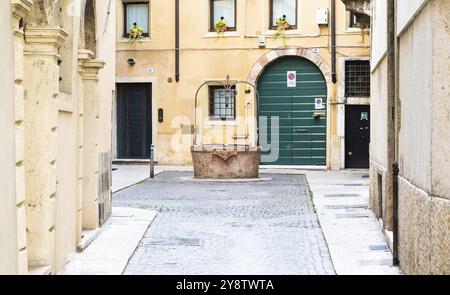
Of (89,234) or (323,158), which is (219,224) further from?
(323,158)

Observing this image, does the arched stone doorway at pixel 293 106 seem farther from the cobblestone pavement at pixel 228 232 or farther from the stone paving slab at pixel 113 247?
the stone paving slab at pixel 113 247

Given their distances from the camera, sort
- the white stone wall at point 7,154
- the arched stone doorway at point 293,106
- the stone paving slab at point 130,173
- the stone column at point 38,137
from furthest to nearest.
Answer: the arched stone doorway at point 293,106 < the stone paving slab at point 130,173 < the stone column at point 38,137 < the white stone wall at point 7,154

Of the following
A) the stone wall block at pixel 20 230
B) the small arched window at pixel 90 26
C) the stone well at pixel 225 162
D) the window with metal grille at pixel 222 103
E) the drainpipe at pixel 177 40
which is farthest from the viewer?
the drainpipe at pixel 177 40

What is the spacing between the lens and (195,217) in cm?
1345

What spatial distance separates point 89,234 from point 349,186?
9.34m

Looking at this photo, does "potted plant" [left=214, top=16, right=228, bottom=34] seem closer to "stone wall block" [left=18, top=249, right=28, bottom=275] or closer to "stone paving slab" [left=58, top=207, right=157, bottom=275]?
"stone paving slab" [left=58, top=207, right=157, bottom=275]

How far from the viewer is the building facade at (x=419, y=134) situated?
6.27 m

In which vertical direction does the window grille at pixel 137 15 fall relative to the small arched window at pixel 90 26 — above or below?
above

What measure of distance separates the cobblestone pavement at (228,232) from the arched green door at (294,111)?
711cm

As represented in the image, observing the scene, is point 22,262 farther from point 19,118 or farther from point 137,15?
point 137,15

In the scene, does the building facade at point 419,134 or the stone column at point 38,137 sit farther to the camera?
the stone column at point 38,137

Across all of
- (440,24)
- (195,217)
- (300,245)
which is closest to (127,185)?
(195,217)

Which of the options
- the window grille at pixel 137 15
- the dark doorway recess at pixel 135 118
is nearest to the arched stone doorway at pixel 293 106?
the dark doorway recess at pixel 135 118

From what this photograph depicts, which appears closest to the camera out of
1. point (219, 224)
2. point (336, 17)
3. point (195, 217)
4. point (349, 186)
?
point (219, 224)
